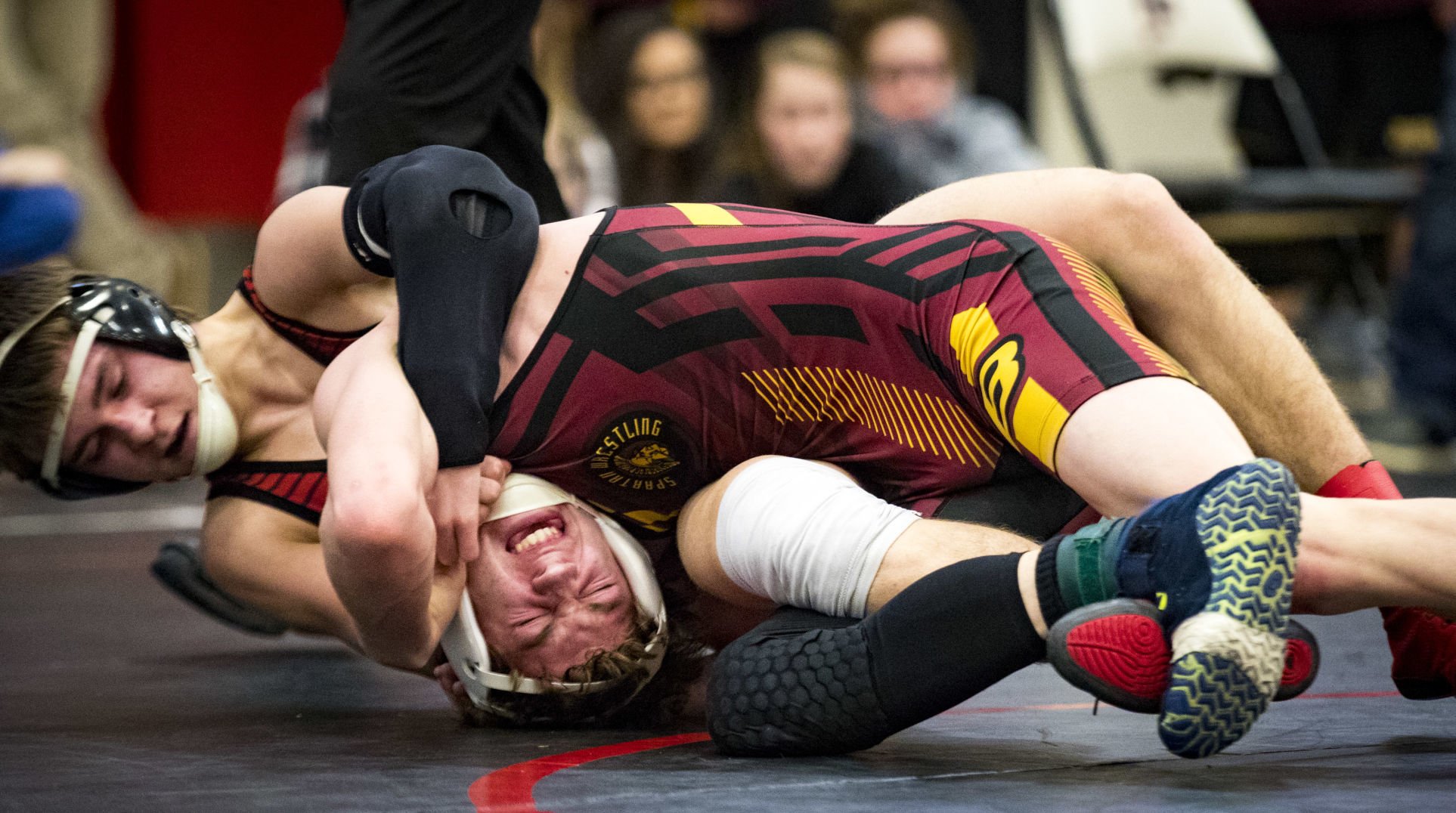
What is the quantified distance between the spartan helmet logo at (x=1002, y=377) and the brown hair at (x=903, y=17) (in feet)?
9.94

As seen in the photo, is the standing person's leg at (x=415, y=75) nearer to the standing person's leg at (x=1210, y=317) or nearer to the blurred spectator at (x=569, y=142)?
the standing person's leg at (x=1210, y=317)

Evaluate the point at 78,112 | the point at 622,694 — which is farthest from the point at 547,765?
the point at 78,112

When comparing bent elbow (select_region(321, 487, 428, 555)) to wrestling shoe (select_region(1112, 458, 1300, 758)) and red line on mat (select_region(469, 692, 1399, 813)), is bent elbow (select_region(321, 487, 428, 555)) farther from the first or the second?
wrestling shoe (select_region(1112, 458, 1300, 758))

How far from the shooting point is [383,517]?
59.7 inches

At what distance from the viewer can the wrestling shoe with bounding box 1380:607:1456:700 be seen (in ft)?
5.03

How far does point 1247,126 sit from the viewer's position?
604cm

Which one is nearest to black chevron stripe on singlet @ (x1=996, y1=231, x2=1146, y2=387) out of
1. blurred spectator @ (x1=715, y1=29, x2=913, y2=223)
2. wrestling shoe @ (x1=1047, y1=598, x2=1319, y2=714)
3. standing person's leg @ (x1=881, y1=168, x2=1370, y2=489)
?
standing person's leg @ (x1=881, y1=168, x2=1370, y2=489)

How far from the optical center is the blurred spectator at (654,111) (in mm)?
4352

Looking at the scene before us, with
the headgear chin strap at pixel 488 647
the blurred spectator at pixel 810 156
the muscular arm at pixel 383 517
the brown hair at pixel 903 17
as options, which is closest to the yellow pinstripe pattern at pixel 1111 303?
the headgear chin strap at pixel 488 647

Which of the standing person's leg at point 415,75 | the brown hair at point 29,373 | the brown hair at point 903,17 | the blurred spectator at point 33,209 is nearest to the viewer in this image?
the brown hair at point 29,373

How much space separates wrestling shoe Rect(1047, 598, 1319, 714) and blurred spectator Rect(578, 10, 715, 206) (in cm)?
307

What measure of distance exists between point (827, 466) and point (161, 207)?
5.28 metres

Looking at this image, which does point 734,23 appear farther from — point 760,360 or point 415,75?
point 760,360

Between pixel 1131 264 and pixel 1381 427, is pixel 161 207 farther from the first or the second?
pixel 1131 264
